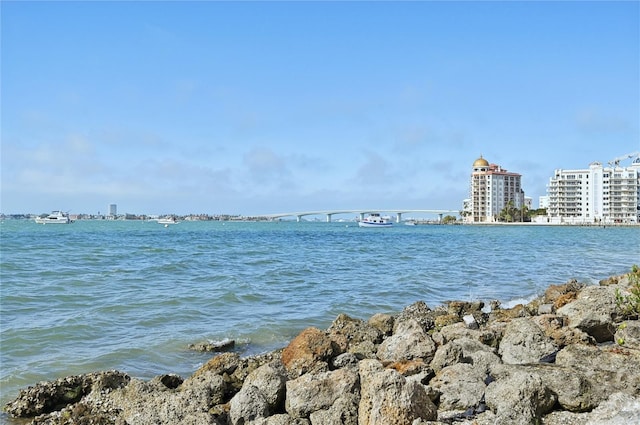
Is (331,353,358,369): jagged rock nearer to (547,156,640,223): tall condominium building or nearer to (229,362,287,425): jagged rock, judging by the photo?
(229,362,287,425): jagged rock

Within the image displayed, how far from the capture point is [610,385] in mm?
5777

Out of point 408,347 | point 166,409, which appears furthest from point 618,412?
point 166,409

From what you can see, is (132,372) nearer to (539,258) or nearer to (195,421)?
(195,421)

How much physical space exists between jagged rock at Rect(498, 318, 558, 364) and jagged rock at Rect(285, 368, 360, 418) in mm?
2881

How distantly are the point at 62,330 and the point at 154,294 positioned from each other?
17.3 feet

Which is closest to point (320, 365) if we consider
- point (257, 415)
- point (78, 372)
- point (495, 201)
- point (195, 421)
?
point (257, 415)

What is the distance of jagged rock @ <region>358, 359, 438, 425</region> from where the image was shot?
5.07 meters

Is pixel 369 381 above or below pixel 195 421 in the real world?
above

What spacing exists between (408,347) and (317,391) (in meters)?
2.37

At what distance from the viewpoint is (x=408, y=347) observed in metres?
7.87

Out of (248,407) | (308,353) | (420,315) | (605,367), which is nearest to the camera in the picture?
(248,407)

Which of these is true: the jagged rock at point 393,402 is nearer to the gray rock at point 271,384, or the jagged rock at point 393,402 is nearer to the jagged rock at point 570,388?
the gray rock at point 271,384

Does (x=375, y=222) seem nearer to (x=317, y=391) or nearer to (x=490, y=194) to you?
(x=490, y=194)

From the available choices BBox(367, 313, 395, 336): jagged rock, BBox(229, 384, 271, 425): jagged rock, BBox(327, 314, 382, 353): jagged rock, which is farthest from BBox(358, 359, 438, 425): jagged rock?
BBox(367, 313, 395, 336): jagged rock
